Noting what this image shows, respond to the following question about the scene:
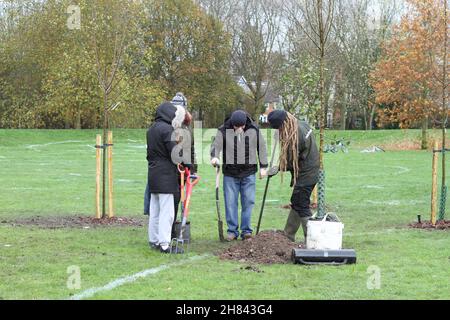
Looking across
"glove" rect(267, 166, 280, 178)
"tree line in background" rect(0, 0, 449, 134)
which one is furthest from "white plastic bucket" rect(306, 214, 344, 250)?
"tree line in background" rect(0, 0, 449, 134)

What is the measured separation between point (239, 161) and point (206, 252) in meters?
1.69

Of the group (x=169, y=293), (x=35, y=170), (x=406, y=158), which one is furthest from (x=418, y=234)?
(x=406, y=158)

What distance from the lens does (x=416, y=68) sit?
37812mm

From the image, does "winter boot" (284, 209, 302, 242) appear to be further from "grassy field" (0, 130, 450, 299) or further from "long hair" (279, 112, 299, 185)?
"grassy field" (0, 130, 450, 299)

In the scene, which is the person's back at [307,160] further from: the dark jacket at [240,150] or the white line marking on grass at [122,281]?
the white line marking on grass at [122,281]

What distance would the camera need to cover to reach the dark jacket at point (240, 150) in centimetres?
1017

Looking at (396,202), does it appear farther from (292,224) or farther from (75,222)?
(75,222)

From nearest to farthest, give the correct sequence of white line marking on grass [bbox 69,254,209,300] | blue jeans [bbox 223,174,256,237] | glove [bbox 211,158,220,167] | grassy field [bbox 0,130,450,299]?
white line marking on grass [bbox 69,254,209,300] < grassy field [bbox 0,130,450,299] < glove [bbox 211,158,220,167] < blue jeans [bbox 223,174,256,237]

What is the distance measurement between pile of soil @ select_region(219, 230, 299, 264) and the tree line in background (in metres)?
30.5

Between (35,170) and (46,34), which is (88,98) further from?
(35,170)

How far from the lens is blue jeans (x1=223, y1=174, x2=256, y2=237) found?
1012 centimetres

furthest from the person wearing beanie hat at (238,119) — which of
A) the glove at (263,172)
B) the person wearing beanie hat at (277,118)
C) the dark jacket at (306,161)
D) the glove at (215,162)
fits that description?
the dark jacket at (306,161)
